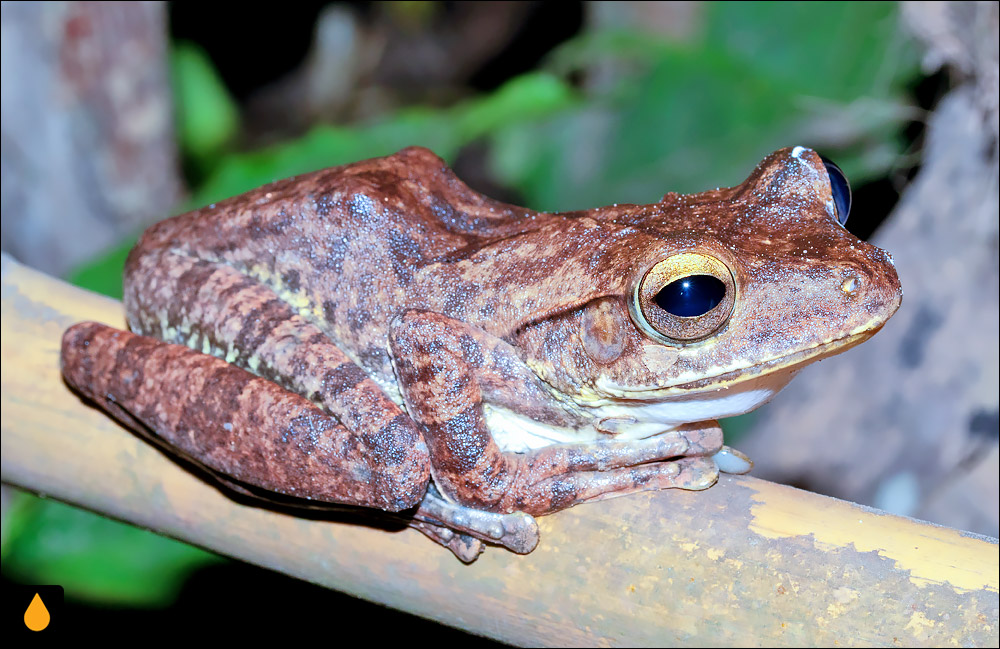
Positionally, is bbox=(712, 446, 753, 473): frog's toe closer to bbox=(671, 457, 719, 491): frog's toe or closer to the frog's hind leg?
bbox=(671, 457, 719, 491): frog's toe

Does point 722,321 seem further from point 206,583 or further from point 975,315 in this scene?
point 206,583

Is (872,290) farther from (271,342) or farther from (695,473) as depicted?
(271,342)

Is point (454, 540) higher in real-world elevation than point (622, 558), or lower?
lower

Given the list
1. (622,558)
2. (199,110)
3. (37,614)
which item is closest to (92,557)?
(37,614)

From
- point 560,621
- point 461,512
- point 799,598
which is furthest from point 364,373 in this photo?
point 799,598

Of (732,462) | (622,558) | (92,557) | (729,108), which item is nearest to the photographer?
(622,558)

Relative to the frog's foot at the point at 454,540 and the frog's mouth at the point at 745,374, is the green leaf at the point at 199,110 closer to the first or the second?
the frog's foot at the point at 454,540

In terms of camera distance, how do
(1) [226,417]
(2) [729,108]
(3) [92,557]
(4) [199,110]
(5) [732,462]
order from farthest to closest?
(4) [199,110], (2) [729,108], (3) [92,557], (1) [226,417], (5) [732,462]

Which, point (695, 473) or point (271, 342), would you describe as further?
point (271, 342)
